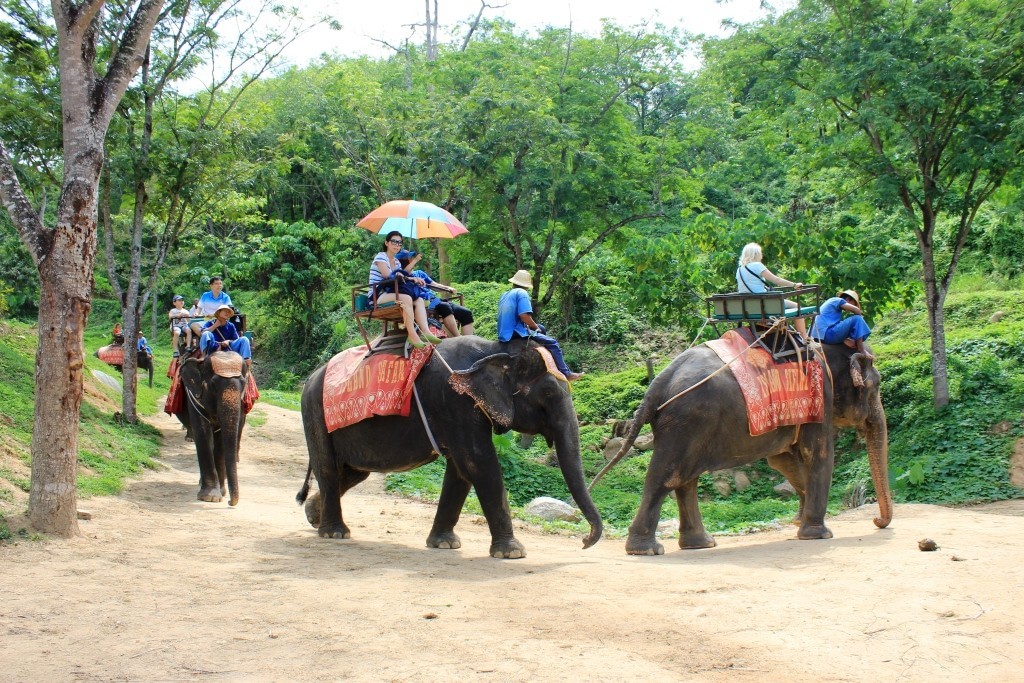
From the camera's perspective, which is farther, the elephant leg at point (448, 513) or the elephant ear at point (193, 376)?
the elephant ear at point (193, 376)

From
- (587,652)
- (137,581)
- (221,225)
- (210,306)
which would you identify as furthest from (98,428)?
(221,225)

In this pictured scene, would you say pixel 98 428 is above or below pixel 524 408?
below

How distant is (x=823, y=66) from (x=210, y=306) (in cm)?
956

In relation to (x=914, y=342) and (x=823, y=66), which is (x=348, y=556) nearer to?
(x=823, y=66)

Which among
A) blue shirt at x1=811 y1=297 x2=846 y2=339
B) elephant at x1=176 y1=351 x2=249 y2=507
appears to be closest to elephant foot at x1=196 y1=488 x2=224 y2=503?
elephant at x1=176 y1=351 x2=249 y2=507

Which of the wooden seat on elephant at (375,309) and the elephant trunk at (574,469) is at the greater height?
the wooden seat on elephant at (375,309)

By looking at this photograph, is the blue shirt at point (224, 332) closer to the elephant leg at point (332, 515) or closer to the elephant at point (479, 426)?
the elephant leg at point (332, 515)

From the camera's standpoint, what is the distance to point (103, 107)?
906 centimetres

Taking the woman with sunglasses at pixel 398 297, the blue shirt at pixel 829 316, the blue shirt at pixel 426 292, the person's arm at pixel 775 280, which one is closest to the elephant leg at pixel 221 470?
the blue shirt at pixel 426 292

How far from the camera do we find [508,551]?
883cm

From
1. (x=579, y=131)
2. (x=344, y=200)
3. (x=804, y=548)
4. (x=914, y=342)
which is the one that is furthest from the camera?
Result: (x=344, y=200)

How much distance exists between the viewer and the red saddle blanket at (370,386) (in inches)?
365

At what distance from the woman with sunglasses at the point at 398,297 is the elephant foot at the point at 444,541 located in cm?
182

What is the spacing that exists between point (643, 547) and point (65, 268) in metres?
5.62
